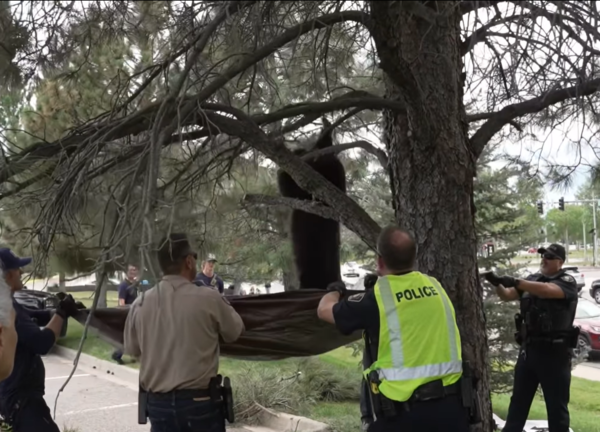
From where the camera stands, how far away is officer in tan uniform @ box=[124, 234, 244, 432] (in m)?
3.16

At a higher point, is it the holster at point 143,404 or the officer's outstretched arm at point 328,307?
the officer's outstretched arm at point 328,307

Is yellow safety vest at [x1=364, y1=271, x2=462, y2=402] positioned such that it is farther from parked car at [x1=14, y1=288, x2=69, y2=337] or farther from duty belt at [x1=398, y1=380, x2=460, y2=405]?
parked car at [x1=14, y1=288, x2=69, y2=337]

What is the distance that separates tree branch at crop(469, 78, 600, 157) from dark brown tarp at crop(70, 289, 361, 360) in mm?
1282

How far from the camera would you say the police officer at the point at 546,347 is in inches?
177

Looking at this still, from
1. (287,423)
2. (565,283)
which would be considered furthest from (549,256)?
(287,423)

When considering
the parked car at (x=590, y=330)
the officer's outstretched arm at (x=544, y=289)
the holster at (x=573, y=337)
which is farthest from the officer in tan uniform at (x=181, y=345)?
the parked car at (x=590, y=330)

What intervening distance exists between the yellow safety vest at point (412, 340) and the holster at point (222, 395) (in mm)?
915

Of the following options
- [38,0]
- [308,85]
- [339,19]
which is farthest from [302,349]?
[38,0]

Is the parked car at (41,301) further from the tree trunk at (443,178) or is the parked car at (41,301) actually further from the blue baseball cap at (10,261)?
the tree trunk at (443,178)

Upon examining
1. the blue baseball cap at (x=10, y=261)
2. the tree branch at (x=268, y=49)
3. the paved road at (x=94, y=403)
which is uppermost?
the tree branch at (x=268, y=49)

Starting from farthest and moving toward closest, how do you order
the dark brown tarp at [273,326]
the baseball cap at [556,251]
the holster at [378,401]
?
the baseball cap at [556,251] < the dark brown tarp at [273,326] < the holster at [378,401]

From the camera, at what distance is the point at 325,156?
4.57 m

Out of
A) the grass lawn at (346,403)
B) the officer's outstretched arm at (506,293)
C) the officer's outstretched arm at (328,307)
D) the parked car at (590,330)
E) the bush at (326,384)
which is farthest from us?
the parked car at (590,330)

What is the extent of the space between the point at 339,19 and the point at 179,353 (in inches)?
69.4
